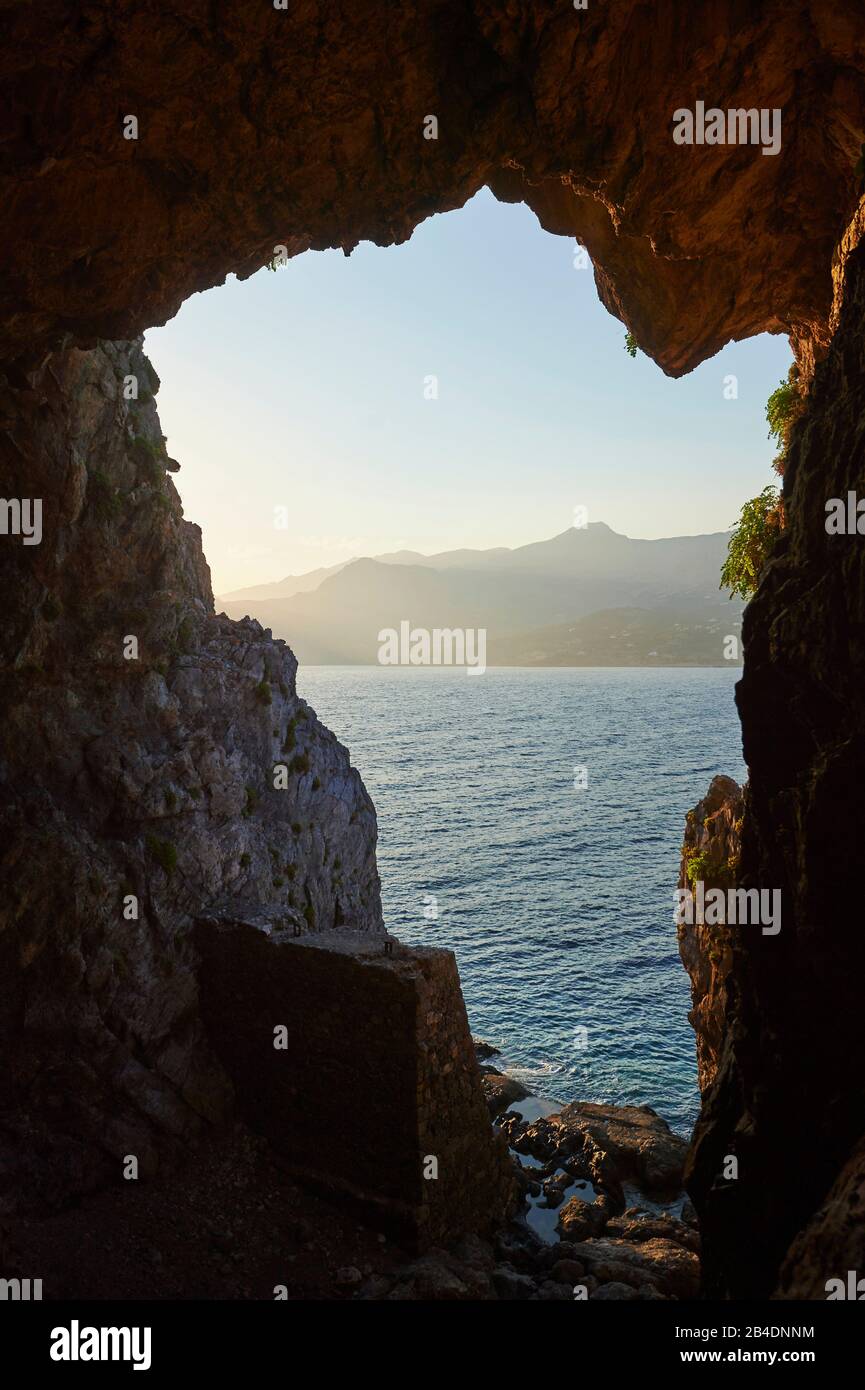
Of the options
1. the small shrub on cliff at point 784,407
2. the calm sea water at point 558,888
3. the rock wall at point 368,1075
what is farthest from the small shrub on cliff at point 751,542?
the calm sea water at point 558,888

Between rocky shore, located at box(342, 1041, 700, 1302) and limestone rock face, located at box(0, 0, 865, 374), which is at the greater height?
limestone rock face, located at box(0, 0, 865, 374)

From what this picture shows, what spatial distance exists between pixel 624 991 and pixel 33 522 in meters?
29.9

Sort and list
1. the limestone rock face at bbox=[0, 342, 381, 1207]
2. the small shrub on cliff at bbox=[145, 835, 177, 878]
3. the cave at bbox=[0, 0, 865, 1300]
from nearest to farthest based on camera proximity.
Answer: the cave at bbox=[0, 0, 865, 1300] → the limestone rock face at bbox=[0, 342, 381, 1207] → the small shrub on cliff at bbox=[145, 835, 177, 878]

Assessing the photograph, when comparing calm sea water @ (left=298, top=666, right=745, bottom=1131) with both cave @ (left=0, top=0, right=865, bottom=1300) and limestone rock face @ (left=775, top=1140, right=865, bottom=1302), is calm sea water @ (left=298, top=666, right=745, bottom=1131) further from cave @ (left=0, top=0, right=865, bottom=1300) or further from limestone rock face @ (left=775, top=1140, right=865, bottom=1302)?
limestone rock face @ (left=775, top=1140, right=865, bottom=1302)

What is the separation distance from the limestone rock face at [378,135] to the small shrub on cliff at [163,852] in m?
10.9

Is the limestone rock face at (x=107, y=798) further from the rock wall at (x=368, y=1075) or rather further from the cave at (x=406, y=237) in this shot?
the rock wall at (x=368, y=1075)

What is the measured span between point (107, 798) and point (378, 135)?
14.5 m

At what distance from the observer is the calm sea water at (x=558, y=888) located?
3262 centimetres

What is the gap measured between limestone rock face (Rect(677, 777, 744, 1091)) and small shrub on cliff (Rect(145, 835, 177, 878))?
1197 cm

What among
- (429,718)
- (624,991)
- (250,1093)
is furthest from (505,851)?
(429,718)

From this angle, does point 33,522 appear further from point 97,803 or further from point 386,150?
point 386,150

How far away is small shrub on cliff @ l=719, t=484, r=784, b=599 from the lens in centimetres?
1630

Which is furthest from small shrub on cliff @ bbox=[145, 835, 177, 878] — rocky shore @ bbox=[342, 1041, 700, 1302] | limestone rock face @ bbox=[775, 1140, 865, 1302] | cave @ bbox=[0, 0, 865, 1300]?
limestone rock face @ bbox=[775, 1140, 865, 1302]

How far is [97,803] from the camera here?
19.4 meters
